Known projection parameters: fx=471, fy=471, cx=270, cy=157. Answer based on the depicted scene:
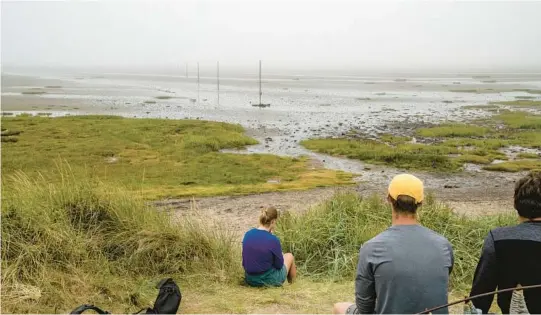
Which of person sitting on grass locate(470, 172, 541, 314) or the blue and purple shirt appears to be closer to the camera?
person sitting on grass locate(470, 172, 541, 314)

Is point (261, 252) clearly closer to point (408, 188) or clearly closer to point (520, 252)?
point (408, 188)

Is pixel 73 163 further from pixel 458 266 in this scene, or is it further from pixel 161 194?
pixel 458 266

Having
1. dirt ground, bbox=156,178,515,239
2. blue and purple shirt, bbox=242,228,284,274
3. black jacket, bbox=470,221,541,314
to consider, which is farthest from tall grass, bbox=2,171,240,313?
dirt ground, bbox=156,178,515,239

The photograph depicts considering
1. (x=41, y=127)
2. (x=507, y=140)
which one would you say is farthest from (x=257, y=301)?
(x=41, y=127)

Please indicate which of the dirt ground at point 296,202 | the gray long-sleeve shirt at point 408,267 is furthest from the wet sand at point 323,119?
the gray long-sleeve shirt at point 408,267

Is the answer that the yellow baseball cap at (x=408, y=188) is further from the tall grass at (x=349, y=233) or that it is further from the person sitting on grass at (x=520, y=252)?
the tall grass at (x=349, y=233)

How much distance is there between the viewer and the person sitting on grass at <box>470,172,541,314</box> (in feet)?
9.18

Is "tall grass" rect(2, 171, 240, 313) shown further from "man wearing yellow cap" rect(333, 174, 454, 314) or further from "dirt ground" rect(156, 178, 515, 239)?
"dirt ground" rect(156, 178, 515, 239)

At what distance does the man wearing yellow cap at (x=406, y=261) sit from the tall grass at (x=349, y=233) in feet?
11.4

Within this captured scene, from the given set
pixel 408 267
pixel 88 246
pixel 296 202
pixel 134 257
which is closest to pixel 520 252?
pixel 408 267

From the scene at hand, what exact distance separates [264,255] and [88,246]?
2168 mm

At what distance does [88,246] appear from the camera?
5734mm

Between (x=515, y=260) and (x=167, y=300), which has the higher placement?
(x=515, y=260)

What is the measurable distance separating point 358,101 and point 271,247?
48146 mm
